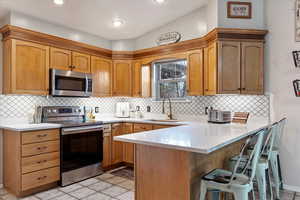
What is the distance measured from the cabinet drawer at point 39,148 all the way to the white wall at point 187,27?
2.65 meters

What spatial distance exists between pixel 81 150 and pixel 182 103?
199cm

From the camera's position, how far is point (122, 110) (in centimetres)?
461

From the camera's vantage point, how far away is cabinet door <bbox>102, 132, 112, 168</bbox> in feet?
12.6

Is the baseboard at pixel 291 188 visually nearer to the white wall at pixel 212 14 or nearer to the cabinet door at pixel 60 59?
the white wall at pixel 212 14

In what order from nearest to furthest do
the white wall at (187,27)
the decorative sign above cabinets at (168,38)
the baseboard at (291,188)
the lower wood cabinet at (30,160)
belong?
the lower wood cabinet at (30,160), the baseboard at (291,188), the white wall at (187,27), the decorative sign above cabinets at (168,38)

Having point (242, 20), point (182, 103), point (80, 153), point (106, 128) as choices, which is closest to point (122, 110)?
point (106, 128)

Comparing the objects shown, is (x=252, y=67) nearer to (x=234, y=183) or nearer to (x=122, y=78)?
(x=234, y=183)

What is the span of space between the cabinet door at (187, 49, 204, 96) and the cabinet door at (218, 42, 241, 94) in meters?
0.44

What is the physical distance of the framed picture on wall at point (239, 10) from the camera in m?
3.29

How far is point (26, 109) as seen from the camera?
134 inches

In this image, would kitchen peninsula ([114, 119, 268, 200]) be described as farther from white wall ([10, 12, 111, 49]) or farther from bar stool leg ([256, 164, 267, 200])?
white wall ([10, 12, 111, 49])

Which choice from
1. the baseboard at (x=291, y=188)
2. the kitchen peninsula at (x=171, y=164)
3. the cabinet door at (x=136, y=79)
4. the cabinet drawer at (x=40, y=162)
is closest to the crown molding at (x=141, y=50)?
the cabinet door at (x=136, y=79)

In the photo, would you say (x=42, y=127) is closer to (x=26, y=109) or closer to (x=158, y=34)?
(x=26, y=109)

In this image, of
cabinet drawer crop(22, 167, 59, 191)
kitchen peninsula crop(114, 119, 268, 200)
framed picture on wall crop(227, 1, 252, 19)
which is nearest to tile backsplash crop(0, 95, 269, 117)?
cabinet drawer crop(22, 167, 59, 191)
